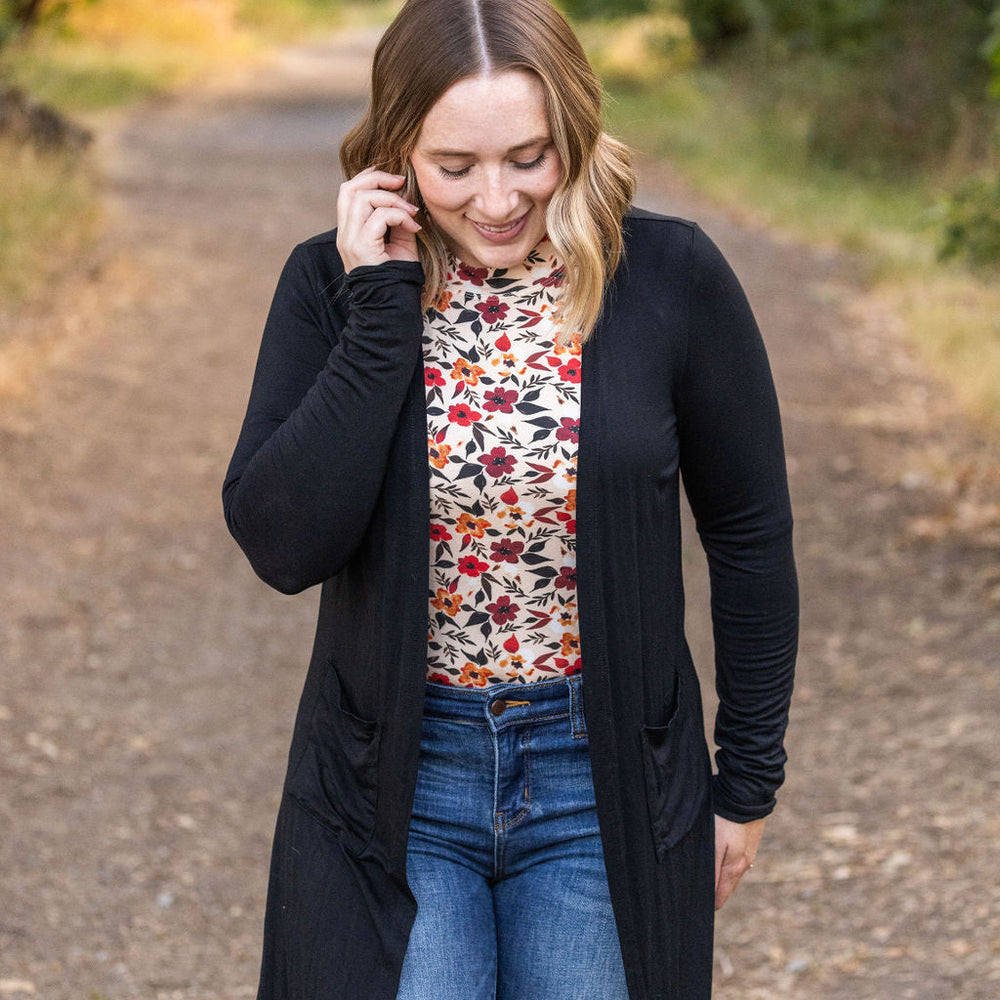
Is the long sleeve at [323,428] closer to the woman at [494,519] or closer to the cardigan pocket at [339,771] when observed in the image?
the woman at [494,519]

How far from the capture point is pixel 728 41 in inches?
878

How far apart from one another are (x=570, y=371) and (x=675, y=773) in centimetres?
59

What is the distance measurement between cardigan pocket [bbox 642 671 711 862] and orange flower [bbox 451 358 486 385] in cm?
52

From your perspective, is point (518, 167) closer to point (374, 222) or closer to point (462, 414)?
point (374, 222)

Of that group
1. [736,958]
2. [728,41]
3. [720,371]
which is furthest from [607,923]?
[728,41]

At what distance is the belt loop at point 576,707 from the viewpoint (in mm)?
1954

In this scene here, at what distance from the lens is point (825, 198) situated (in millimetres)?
13773

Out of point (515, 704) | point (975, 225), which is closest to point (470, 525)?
→ point (515, 704)

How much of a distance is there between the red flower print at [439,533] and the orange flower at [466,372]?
0.20 m

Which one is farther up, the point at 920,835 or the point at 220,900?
the point at 920,835

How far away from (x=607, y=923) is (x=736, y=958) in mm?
1874

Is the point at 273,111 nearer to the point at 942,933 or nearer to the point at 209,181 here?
the point at 209,181

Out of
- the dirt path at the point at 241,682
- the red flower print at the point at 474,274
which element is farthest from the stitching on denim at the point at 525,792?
the dirt path at the point at 241,682

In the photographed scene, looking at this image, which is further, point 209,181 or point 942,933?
point 209,181
